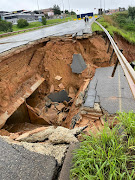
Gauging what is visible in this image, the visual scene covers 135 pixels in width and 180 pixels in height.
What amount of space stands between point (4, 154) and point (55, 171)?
41.7 inches

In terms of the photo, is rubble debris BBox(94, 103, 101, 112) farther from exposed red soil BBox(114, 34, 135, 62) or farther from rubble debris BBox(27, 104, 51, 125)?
exposed red soil BBox(114, 34, 135, 62)

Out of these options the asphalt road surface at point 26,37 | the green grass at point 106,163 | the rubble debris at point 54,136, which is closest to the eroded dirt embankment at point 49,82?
the asphalt road surface at point 26,37

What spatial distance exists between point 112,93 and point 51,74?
15.8 ft

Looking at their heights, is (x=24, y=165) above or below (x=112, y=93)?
below

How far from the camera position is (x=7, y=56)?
21.1 feet

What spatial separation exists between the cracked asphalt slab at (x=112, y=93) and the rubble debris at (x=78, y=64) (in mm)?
1384

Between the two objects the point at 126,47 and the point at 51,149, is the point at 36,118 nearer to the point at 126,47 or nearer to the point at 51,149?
the point at 51,149

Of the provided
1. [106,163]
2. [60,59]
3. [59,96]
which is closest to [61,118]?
[59,96]

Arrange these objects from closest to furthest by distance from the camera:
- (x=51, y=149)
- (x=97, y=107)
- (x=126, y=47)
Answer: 1. (x=51, y=149)
2. (x=97, y=107)
3. (x=126, y=47)

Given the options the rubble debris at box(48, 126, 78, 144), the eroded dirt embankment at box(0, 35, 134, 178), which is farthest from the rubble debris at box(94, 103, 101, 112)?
the rubble debris at box(48, 126, 78, 144)

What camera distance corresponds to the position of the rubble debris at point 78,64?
26.9 feet

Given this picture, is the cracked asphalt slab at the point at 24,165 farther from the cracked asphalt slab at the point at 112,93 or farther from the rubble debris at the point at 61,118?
the rubble debris at the point at 61,118

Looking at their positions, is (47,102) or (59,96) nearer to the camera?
(47,102)

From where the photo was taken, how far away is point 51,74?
8.88 meters
